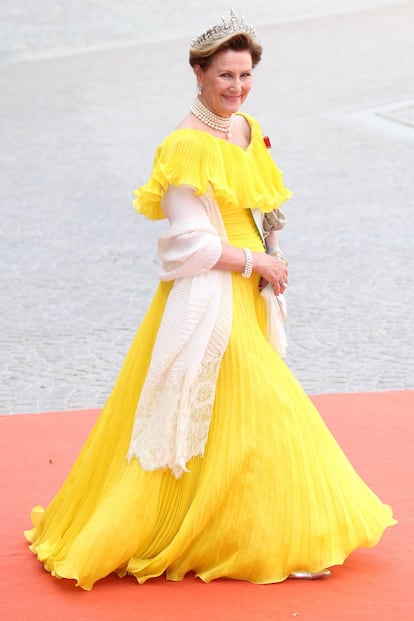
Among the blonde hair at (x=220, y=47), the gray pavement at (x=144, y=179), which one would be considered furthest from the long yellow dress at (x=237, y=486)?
the gray pavement at (x=144, y=179)

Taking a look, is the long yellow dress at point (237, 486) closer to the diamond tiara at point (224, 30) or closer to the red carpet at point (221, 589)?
the red carpet at point (221, 589)

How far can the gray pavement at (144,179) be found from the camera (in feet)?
25.5

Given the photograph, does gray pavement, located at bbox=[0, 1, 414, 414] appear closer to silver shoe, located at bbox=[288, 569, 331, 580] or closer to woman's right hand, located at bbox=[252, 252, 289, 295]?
woman's right hand, located at bbox=[252, 252, 289, 295]

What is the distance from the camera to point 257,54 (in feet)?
14.9

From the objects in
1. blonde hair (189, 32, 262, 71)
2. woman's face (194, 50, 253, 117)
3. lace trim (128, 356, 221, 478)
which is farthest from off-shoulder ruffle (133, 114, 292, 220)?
lace trim (128, 356, 221, 478)

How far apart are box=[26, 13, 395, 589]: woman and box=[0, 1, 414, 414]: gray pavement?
2.45m

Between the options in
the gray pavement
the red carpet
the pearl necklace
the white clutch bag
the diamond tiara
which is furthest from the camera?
the gray pavement

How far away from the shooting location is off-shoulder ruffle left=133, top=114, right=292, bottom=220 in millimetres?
4441

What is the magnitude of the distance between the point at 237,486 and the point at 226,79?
4.37 feet

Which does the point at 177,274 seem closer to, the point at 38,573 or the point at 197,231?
the point at 197,231

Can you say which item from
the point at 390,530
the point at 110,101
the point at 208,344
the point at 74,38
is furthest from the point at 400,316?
the point at 74,38

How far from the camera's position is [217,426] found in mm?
4504

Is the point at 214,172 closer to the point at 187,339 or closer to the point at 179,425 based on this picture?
the point at 187,339

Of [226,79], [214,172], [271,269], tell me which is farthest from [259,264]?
[226,79]
